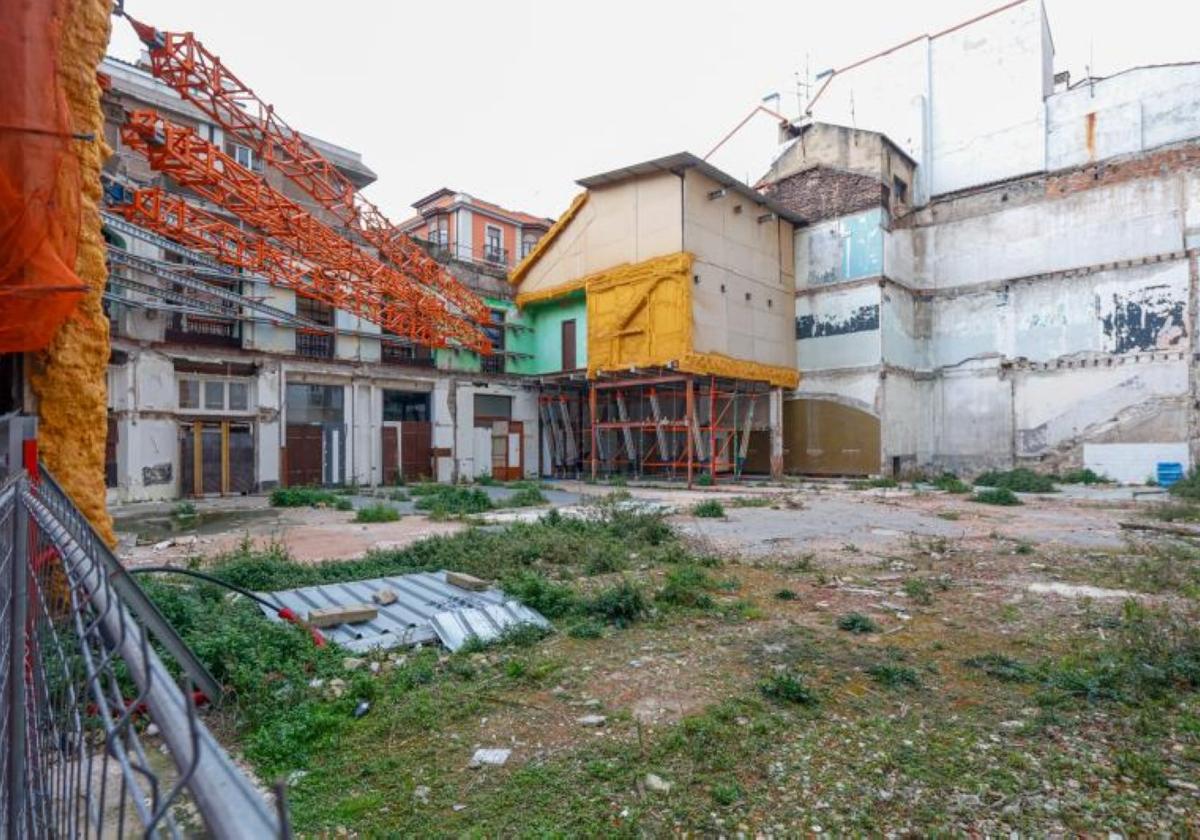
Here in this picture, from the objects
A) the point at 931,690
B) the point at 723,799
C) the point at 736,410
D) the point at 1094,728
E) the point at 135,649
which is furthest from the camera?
the point at 736,410

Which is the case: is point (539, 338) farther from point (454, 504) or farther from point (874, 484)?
point (874, 484)

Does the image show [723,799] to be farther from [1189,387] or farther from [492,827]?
[1189,387]

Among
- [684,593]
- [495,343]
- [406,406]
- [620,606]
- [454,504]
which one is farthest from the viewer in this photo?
[495,343]

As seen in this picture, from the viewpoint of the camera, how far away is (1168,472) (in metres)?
18.2

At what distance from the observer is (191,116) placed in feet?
60.8

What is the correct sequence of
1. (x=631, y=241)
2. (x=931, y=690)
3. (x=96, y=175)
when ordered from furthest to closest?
(x=631, y=241)
(x=96, y=175)
(x=931, y=690)

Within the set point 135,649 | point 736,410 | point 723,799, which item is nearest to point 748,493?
point 736,410

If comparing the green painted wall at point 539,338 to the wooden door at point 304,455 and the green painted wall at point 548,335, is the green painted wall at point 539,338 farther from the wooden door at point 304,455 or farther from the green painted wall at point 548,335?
the wooden door at point 304,455

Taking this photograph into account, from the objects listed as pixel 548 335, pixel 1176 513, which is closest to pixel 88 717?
pixel 1176 513

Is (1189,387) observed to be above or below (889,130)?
below

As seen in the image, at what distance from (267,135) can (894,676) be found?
611 inches

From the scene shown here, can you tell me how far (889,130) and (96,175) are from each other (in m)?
27.6

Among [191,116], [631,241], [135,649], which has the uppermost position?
[191,116]

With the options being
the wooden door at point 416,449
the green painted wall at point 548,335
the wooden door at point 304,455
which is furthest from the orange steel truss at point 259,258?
the green painted wall at point 548,335
